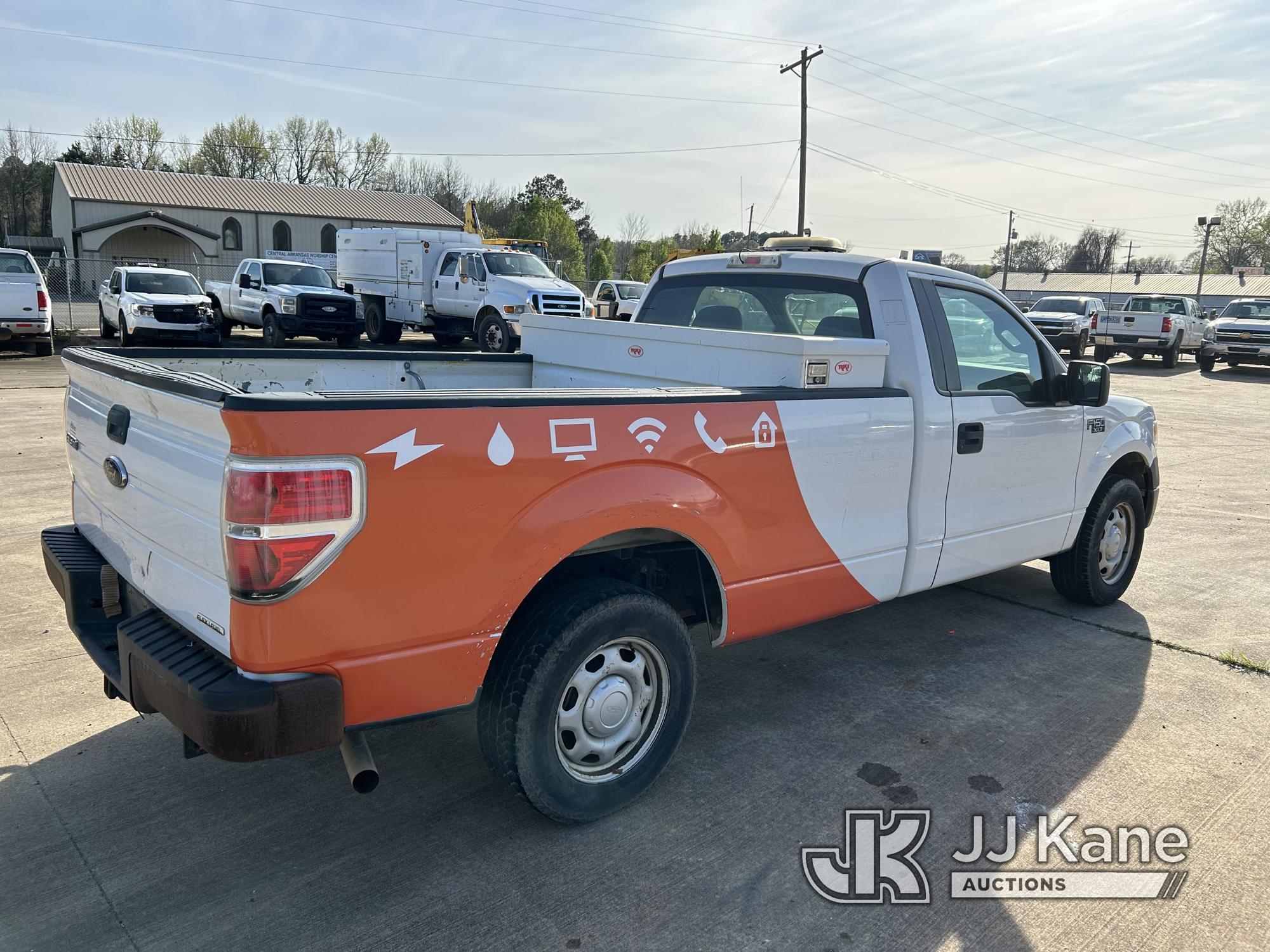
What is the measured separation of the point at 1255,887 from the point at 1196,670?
6.76 ft

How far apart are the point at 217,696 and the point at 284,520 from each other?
0.51m

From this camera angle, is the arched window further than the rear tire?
Yes

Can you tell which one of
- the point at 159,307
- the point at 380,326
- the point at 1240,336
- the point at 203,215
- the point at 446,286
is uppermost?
the point at 203,215

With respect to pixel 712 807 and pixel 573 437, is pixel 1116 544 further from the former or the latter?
pixel 573 437

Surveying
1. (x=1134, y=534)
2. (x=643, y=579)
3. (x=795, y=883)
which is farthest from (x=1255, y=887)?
(x=1134, y=534)

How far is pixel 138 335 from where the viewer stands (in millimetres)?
20641

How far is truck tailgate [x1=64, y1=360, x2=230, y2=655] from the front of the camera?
251cm

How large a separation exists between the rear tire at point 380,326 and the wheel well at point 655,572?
2209 centimetres

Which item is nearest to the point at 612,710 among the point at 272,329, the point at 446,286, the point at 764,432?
the point at 764,432

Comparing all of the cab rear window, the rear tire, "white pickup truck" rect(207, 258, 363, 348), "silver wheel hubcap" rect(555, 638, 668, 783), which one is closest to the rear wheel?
"white pickup truck" rect(207, 258, 363, 348)

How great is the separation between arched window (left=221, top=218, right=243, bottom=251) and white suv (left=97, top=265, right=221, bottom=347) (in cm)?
3505

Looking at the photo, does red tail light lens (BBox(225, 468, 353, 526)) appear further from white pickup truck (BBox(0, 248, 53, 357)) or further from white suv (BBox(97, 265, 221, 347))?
white suv (BBox(97, 265, 221, 347))

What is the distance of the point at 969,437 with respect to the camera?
4.37 m

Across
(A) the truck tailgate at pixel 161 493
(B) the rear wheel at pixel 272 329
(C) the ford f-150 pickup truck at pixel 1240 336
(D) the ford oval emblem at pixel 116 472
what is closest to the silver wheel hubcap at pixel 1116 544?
(A) the truck tailgate at pixel 161 493
